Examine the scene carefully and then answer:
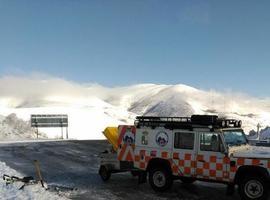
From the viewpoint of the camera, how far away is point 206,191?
14523 mm

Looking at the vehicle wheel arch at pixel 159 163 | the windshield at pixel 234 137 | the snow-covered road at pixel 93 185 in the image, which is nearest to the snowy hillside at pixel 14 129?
the snow-covered road at pixel 93 185

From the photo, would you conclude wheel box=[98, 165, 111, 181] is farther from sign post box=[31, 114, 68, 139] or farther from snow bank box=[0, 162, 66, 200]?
sign post box=[31, 114, 68, 139]

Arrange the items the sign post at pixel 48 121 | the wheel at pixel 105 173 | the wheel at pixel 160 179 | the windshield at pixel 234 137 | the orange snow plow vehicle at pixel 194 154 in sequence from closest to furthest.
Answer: the orange snow plow vehicle at pixel 194 154 → the windshield at pixel 234 137 → the wheel at pixel 160 179 → the wheel at pixel 105 173 → the sign post at pixel 48 121

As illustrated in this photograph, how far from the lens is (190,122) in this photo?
1409cm

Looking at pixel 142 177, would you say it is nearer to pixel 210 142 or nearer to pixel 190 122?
pixel 190 122

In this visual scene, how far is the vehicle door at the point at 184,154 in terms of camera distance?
45.4 feet

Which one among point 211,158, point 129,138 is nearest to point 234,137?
point 211,158

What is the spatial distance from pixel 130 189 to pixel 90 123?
173 feet

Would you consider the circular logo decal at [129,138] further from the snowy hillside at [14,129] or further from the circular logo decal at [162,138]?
the snowy hillside at [14,129]

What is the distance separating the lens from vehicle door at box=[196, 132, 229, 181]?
42.6 ft

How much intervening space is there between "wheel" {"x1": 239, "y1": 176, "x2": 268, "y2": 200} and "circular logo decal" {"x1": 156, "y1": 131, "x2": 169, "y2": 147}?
294 cm

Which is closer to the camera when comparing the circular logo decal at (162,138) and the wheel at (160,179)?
the wheel at (160,179)

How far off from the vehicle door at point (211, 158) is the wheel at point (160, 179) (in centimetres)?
114

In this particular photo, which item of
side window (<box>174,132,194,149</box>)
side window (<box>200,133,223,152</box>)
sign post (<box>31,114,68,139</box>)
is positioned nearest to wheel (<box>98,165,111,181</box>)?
side window (<box>174,132,194,149</box>)
